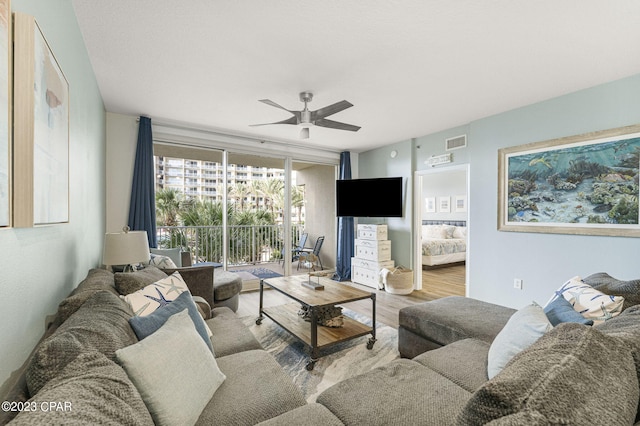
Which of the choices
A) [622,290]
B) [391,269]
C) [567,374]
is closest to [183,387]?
[567,374]

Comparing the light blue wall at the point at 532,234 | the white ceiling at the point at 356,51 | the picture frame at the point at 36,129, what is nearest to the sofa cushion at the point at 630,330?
the white ceiling at the point at 356,51

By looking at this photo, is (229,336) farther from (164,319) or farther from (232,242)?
(232,242)

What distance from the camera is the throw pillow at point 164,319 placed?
1.33 m

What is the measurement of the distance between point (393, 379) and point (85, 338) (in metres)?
1.35

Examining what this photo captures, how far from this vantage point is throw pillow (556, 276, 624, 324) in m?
1.48

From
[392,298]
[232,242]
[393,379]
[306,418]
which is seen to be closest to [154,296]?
[306,418]

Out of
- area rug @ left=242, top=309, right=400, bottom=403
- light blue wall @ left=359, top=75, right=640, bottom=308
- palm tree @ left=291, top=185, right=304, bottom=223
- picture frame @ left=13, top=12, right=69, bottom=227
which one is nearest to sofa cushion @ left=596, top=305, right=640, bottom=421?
area rug @ left=242, top=309, right=400, bottom=403

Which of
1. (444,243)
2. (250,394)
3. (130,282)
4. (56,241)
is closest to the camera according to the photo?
(250,394)

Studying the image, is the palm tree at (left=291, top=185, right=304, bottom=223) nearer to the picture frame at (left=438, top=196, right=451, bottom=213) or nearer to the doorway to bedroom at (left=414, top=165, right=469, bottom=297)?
the doorway to bedroom at (left=414, top=165, right=469, bottom=297)

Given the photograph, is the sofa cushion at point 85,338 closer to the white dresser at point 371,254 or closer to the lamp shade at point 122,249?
the lamp shade at point 122,249

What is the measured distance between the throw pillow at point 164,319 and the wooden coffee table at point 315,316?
1045 mm

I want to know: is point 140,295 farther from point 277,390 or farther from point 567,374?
point 567,374

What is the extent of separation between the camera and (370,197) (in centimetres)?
518

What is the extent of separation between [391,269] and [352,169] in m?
2.22
